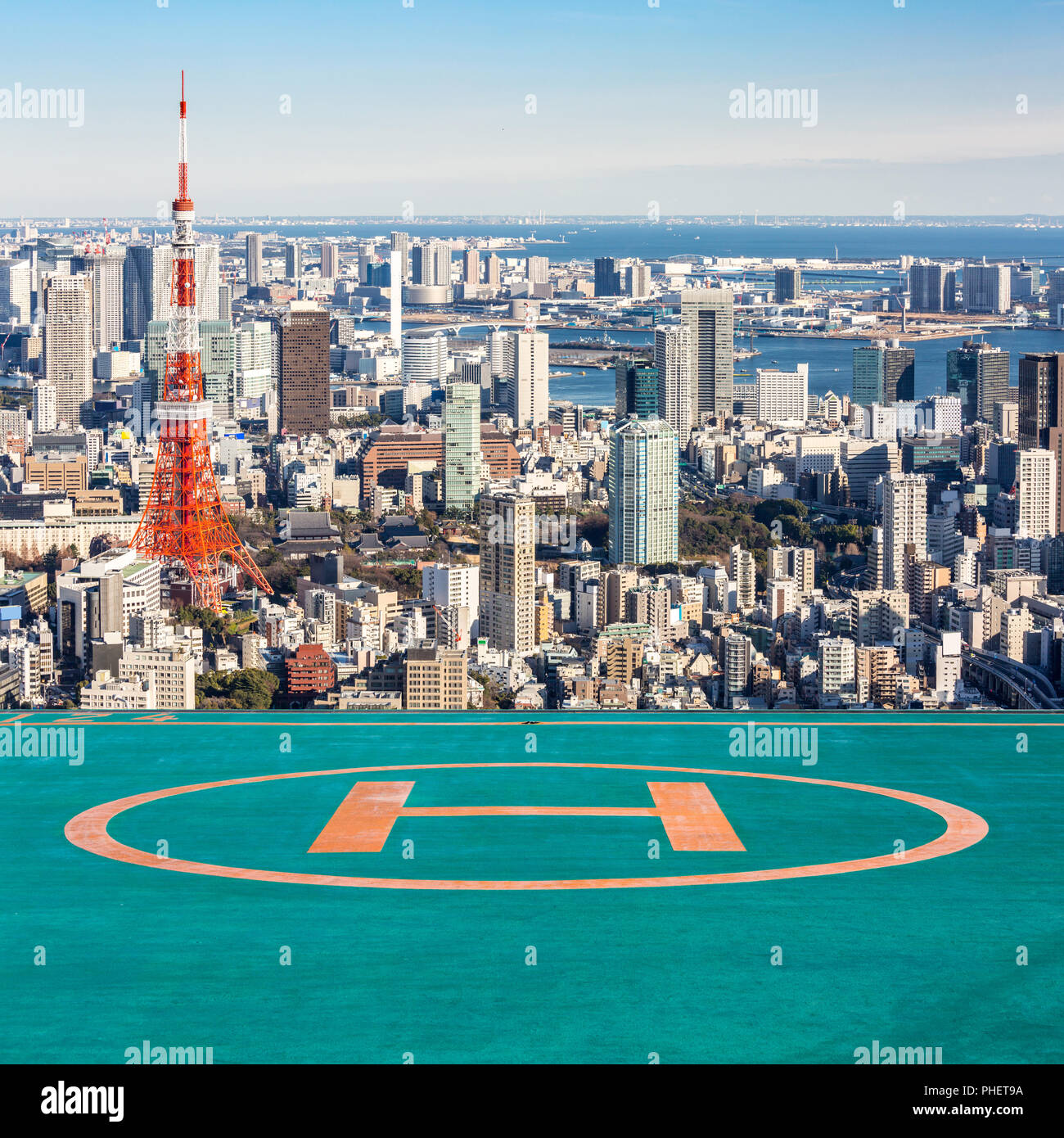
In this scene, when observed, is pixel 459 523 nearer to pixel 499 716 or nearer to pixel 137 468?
pixel 137 468

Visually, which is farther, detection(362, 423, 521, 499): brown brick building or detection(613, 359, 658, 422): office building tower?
detection(613, 359, 658, 422): office building tower

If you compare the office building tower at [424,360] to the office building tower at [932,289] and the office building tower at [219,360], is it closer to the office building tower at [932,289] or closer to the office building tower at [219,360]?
the office building tower at [219,360]

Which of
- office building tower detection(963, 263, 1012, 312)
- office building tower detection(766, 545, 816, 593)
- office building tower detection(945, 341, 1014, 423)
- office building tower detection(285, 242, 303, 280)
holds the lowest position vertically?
office building tower detection(766, 545, 816, 593)

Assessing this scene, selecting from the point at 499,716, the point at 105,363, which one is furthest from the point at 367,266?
the point at 499,716

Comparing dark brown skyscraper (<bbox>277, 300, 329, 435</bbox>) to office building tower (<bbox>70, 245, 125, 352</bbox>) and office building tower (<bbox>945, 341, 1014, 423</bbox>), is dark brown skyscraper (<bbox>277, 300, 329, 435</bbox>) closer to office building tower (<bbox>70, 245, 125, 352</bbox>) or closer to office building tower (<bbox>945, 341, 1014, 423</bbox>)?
office building tower (<bbox>70, 245, 125, 352</bbox>)

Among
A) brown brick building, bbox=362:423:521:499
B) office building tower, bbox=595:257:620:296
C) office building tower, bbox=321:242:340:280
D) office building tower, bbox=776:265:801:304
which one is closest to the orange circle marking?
brown brick building, bbox=362:423:521:499

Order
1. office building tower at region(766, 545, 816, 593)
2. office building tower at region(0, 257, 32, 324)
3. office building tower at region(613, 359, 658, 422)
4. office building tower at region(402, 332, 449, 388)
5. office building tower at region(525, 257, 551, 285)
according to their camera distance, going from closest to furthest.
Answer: office building tower at region(766, 545, 816, 593)
office building tower at region(613, 359, 658, 422)
office building tower at region(402, 332, 449, 388)
office building tower at region(0, 257, 32, 324)
office building tower at region(525, 257, 551, 285)
